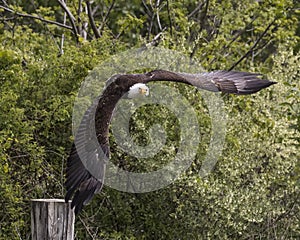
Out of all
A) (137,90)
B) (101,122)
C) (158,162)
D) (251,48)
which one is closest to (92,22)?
(251,48)

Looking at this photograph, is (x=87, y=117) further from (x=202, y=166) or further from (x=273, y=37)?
(x=273, y=37)

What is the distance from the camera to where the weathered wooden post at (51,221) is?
578 centimetres

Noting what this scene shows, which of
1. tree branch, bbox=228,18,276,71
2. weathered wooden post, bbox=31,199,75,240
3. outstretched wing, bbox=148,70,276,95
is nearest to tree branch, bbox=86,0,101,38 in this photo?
tree branch, bbox=228,18,276,71

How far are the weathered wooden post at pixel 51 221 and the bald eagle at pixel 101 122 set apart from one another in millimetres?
174

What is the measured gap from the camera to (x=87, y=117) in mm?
6547

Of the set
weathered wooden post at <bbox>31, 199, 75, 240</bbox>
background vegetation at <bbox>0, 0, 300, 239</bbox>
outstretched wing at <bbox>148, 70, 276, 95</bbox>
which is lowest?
background vegetation at <bbox>0, 0, 300, 239</bbox>

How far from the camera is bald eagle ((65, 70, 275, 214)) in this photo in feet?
20.7

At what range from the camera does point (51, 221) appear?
5.78 meters

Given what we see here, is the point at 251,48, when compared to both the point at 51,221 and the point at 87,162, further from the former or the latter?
the point at 51,221

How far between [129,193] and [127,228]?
313mm

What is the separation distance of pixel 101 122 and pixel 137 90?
56 centimetres

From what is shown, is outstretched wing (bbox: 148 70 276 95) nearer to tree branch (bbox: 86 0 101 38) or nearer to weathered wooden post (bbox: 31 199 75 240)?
weathered wooden post (bbox: 31 199 75 240)

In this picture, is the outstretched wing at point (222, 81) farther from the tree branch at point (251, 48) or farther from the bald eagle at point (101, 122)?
the tree branch at point (251, 48)

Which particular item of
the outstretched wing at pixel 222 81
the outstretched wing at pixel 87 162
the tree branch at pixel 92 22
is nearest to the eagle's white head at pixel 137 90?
the outstretched wing at pixel 222 81
